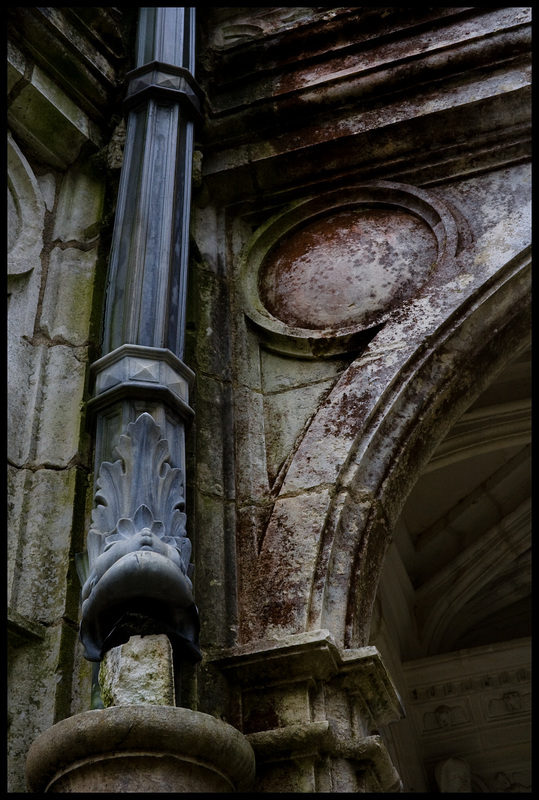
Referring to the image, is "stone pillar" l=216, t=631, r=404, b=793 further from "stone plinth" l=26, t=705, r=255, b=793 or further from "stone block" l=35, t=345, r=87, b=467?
"stone block" l=35, t=345, r=87, b=467

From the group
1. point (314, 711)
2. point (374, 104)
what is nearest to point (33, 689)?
point (314, 711)

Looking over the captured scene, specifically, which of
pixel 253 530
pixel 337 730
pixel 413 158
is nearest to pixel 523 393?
pixel 413 158

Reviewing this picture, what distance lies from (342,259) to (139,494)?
57.1 inches

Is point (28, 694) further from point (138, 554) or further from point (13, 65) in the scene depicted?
point (13, 65)

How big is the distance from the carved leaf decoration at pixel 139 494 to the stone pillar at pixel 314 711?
0.36 m

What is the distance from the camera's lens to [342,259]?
368 centimetres

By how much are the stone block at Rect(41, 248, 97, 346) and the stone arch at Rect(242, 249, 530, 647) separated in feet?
2.80

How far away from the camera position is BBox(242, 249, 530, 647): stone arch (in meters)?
2.77

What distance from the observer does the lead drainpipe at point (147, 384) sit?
2.40 metres

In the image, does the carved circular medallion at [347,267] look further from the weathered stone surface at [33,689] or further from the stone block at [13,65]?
the weathered stone surface at [33,689]

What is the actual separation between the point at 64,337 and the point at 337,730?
5.02ft

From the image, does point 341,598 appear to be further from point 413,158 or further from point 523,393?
point 523,393

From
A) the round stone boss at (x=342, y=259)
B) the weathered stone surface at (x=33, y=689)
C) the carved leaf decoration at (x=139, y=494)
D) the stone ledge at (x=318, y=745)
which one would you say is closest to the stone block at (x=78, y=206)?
the round stone boss at (x=342, y=259)
